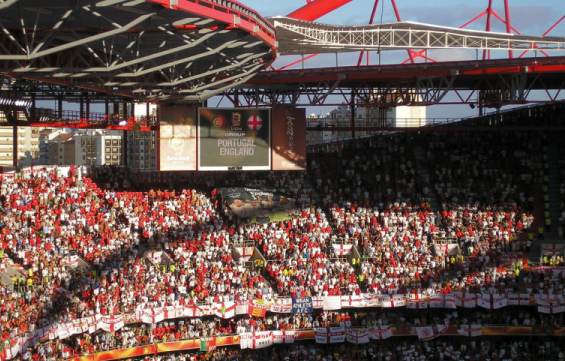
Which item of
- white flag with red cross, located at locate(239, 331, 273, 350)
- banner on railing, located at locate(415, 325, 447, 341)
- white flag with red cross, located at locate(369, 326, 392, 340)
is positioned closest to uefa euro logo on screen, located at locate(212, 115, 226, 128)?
white flag with red cross, located at locate(239, 331, 273, 350)

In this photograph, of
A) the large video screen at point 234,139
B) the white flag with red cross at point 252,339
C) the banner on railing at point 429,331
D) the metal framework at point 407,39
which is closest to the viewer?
the white flag with red cross at point 252,339

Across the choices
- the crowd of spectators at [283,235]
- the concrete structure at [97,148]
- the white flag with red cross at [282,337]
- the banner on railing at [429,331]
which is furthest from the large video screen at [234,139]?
the concrete structure at [97,148]

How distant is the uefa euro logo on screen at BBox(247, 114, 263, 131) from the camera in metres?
45.0

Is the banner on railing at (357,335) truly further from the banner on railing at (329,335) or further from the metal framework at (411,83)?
the metal framework at (411,83)

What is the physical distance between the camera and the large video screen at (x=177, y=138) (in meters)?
43.9

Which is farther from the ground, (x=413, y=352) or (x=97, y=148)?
(x=97, y=148)

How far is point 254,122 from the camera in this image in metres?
45.0

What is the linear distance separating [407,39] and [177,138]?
11.6 metres

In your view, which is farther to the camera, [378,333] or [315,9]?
[315,9]

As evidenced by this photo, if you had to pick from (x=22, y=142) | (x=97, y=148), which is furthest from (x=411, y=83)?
(x=22, y=142)

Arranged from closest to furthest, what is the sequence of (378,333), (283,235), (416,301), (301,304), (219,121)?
(301,304)
(378,333)
(416,301)
(283,235)
(219,121)

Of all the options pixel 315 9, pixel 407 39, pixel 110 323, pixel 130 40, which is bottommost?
pixel 110 323

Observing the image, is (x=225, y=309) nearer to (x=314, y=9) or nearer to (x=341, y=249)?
(x=341, y=249)

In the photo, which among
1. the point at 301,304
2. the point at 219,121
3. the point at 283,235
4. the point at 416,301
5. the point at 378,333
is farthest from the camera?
the point at 219,121
